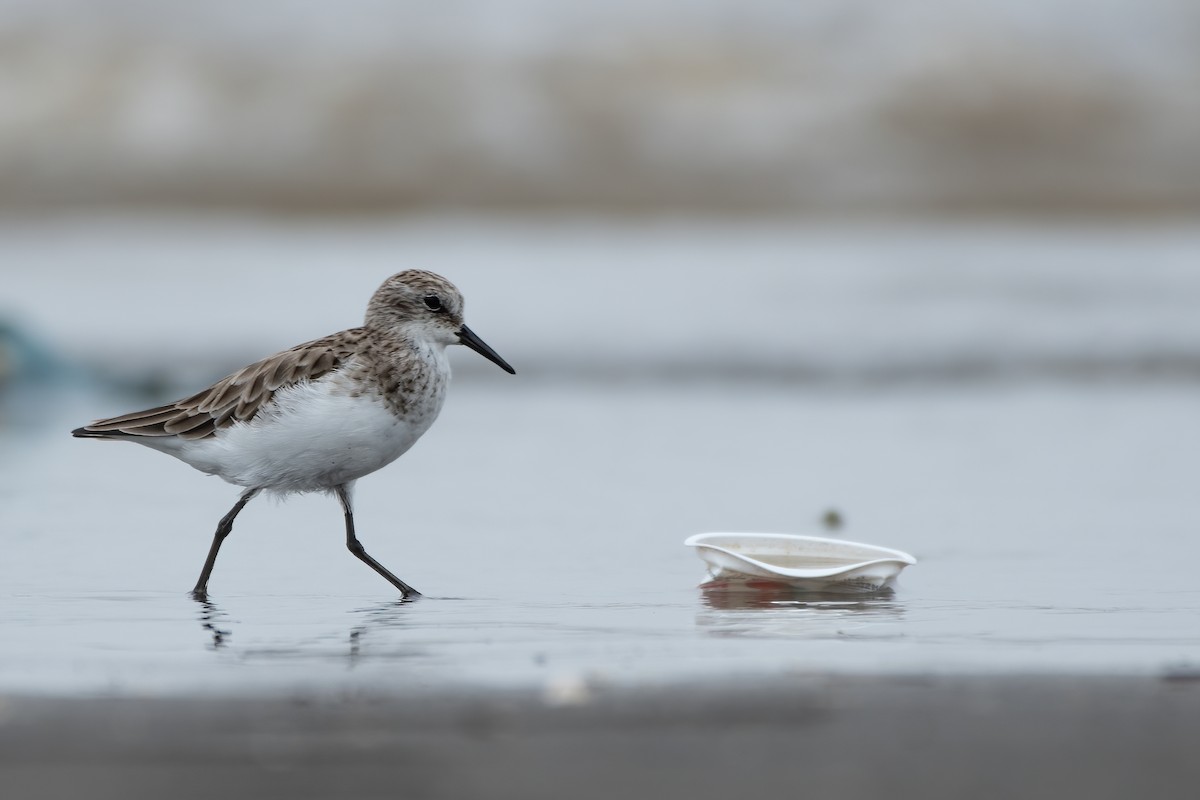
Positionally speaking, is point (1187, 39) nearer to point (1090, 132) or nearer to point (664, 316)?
point (1090, 132)

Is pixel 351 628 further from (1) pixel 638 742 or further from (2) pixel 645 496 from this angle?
(2) pixel 645 496

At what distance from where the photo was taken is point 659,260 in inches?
947

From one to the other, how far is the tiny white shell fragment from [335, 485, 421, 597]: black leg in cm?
103

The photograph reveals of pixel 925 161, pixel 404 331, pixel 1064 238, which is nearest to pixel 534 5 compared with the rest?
pixel 925 161

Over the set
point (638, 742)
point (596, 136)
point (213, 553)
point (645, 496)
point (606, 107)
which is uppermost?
point (606, 107)

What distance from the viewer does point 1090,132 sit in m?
37.3

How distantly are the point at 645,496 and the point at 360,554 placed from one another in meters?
2.32

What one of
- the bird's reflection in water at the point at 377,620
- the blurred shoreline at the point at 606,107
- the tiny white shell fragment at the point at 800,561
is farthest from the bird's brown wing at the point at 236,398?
the blurred shoreline at the point at 606,107

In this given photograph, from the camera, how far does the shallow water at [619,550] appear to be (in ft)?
16.8

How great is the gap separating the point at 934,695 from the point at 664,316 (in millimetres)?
12899

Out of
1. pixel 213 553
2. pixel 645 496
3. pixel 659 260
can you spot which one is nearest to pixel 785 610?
pixel 213 553

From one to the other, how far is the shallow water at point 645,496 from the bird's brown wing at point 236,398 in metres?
0.55

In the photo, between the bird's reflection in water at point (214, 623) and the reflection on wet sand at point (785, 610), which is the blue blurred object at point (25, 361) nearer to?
the bird's reflection in water at point (214, 623)

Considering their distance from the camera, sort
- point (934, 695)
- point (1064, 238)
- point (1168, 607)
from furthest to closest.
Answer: point (1064, 238) → point (1168, 607) → point (934, 695)
